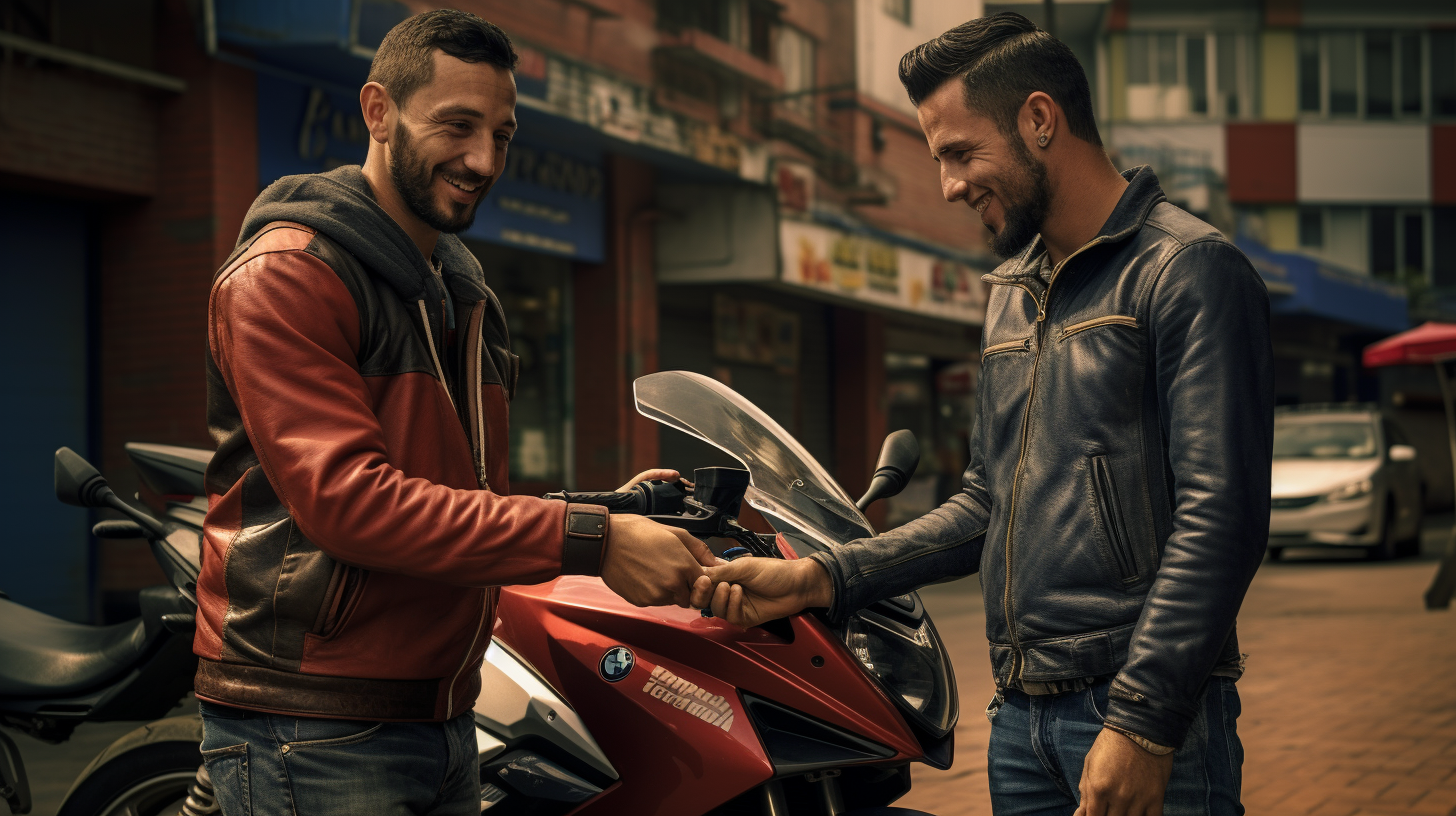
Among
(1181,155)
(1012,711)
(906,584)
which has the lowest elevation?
(1012,711)

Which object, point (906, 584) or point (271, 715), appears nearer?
point (271, 715)

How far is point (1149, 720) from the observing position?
1.83 meters

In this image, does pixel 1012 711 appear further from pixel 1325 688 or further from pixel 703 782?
pixel 1325 688

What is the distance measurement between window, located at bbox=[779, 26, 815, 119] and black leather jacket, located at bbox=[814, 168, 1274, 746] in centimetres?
1495

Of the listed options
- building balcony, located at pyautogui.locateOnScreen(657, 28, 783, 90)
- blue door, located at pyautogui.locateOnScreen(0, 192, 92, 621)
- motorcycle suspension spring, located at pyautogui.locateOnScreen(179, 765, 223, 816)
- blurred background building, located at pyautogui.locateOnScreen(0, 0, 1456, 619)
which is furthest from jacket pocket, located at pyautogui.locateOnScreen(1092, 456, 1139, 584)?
building balcony, located at pyautogui.locateOnScreen(657, 28, 783, 90)

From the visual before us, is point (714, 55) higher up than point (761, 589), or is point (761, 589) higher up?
point (714, 55)

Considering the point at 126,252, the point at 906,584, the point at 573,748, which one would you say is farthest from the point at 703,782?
the point at 126,252

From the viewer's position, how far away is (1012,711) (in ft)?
7.11

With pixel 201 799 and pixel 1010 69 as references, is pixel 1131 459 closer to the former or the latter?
pixel 1010 69

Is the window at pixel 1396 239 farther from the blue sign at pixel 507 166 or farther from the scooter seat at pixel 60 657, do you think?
the scooter seat at pixel 60 657

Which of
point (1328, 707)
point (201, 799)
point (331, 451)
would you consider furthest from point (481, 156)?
point (1328, 707)

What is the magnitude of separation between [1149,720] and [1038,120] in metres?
0.88

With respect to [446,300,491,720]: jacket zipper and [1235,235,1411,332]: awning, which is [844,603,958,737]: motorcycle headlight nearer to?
[446,300,491,720]: jacket zipper

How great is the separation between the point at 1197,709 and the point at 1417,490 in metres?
17.0
